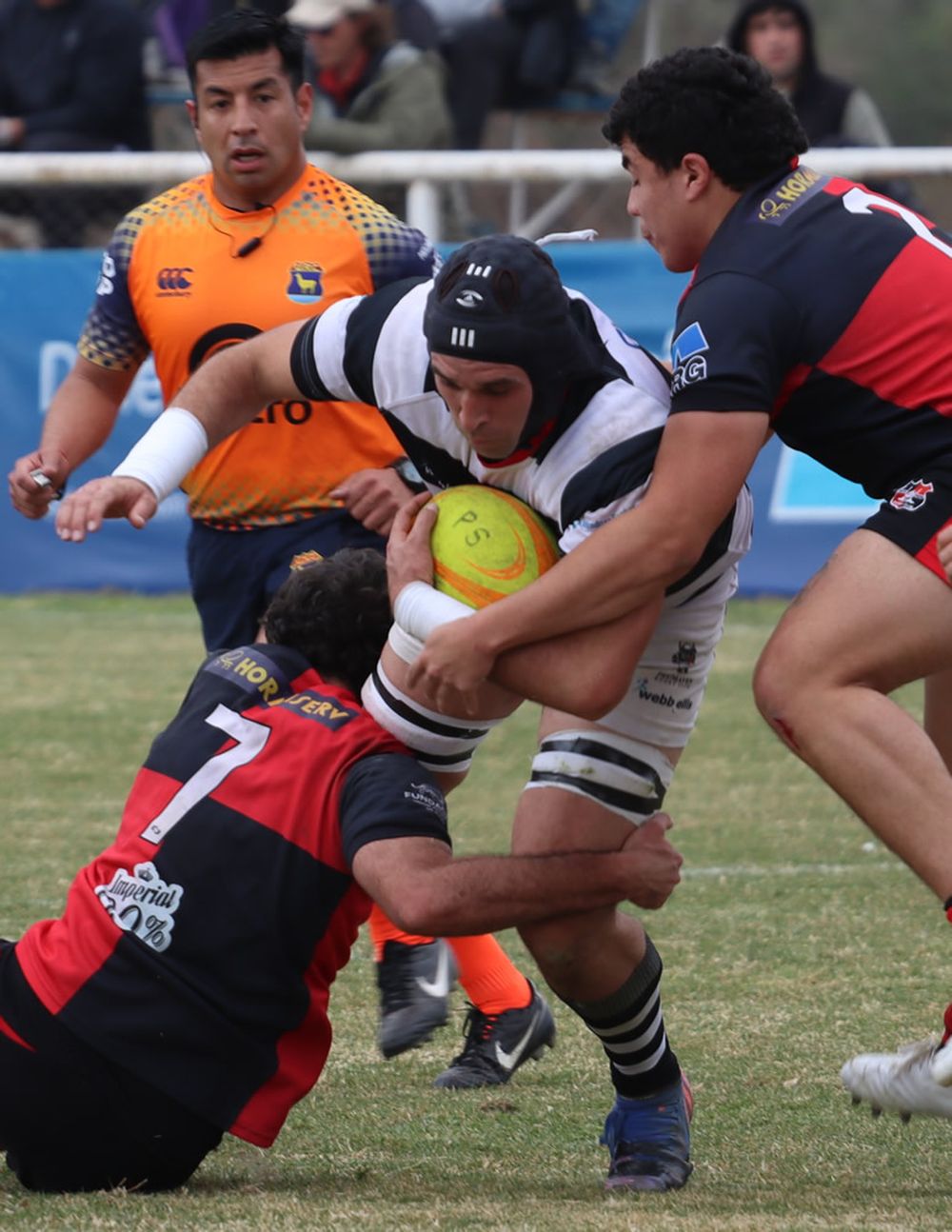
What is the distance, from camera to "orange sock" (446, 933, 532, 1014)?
480 centimetres

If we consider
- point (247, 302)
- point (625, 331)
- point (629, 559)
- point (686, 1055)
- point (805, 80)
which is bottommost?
point (625, 331)

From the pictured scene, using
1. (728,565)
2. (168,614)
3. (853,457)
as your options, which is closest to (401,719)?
(728,565)

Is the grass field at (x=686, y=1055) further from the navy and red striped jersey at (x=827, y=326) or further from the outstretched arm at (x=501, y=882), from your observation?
the navy and red striped jersey at (x=827, y=326)

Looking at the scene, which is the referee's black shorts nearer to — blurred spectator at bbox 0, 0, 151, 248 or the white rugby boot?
the white rugby boot

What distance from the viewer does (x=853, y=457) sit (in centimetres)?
408

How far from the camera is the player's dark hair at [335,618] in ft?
12.9

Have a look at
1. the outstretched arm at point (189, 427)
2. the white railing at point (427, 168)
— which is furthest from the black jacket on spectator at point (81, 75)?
the outstretched arm at point (189, 427)

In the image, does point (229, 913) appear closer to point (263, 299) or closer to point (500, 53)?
point (263, 299)

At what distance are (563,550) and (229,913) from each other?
2.93 feet

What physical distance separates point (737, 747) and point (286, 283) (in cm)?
365

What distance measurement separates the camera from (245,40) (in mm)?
5715

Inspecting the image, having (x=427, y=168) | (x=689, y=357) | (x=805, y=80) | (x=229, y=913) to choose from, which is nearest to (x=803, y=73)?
(x=805, y=80)

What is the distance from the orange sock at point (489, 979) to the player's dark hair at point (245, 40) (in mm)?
2448

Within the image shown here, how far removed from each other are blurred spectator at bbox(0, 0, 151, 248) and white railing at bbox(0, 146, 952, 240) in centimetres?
53
